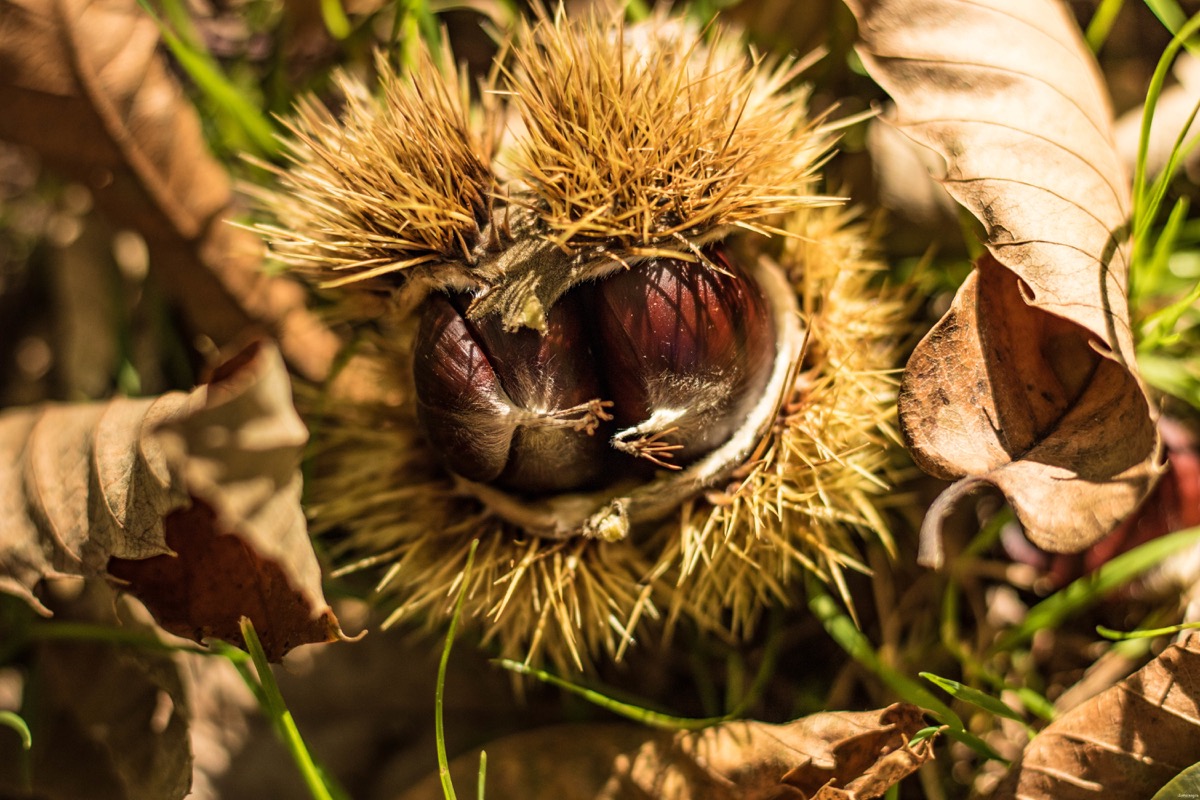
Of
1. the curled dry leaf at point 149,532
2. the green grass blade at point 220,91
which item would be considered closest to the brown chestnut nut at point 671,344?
the curled dry leaf at point 149,532

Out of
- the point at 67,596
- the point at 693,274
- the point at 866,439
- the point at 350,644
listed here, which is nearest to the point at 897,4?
the point at 693,274

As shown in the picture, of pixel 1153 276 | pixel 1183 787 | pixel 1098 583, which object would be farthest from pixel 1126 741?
pixel 1153 276

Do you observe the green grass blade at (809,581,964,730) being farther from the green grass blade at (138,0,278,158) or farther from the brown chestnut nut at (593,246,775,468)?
the green grass blade at (138,0,278,158)

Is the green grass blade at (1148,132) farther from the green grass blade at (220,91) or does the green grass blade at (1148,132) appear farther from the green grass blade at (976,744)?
the green grass blade at (220,91)

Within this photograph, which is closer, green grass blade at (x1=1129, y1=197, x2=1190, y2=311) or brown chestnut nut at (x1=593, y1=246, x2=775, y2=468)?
brown chestnut nut at (x1=593, y1=246, x2=775, y2=468)

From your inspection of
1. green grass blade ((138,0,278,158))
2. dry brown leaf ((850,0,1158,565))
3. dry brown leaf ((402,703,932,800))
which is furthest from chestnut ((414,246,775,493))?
green grass blade ((138,0,278,158))

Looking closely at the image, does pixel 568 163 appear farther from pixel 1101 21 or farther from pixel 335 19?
pixel 1101 21
